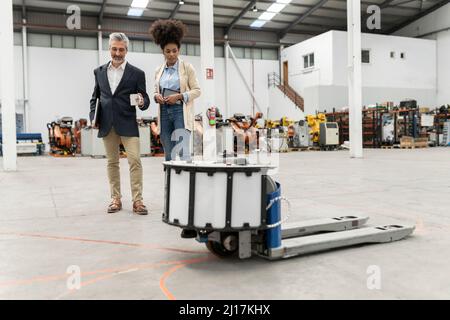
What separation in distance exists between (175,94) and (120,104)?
629 mm

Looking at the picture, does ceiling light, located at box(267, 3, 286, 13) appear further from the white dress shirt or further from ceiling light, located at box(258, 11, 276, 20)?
the white dress shirt

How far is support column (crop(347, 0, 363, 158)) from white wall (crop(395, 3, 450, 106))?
1513cm

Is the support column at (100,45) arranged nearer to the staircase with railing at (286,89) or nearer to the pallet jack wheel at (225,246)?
the staircase with railing at (286,89)

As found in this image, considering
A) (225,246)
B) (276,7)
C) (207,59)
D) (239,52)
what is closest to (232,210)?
(225,246)

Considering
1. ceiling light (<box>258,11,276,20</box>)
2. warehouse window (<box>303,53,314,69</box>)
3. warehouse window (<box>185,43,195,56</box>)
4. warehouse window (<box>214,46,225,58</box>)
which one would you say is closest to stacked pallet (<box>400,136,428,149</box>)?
warehouse window (<box>303,53,314,69</box>)

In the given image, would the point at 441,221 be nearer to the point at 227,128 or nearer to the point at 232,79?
the point at 227,128

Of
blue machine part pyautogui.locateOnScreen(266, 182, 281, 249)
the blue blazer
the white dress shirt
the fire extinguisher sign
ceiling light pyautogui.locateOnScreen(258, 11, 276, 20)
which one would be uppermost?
ceiling light pyautogui.locateOnScreen(258, 11, 276, 20)

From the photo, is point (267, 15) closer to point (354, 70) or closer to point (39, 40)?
point (39, 40)

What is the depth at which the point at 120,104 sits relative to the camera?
3770mm

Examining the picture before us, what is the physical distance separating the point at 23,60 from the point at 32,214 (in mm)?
19182

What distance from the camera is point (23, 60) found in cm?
2036

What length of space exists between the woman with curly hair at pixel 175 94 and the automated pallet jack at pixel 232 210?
4.04 feet

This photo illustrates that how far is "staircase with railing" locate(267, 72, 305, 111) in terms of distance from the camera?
2411 cm
